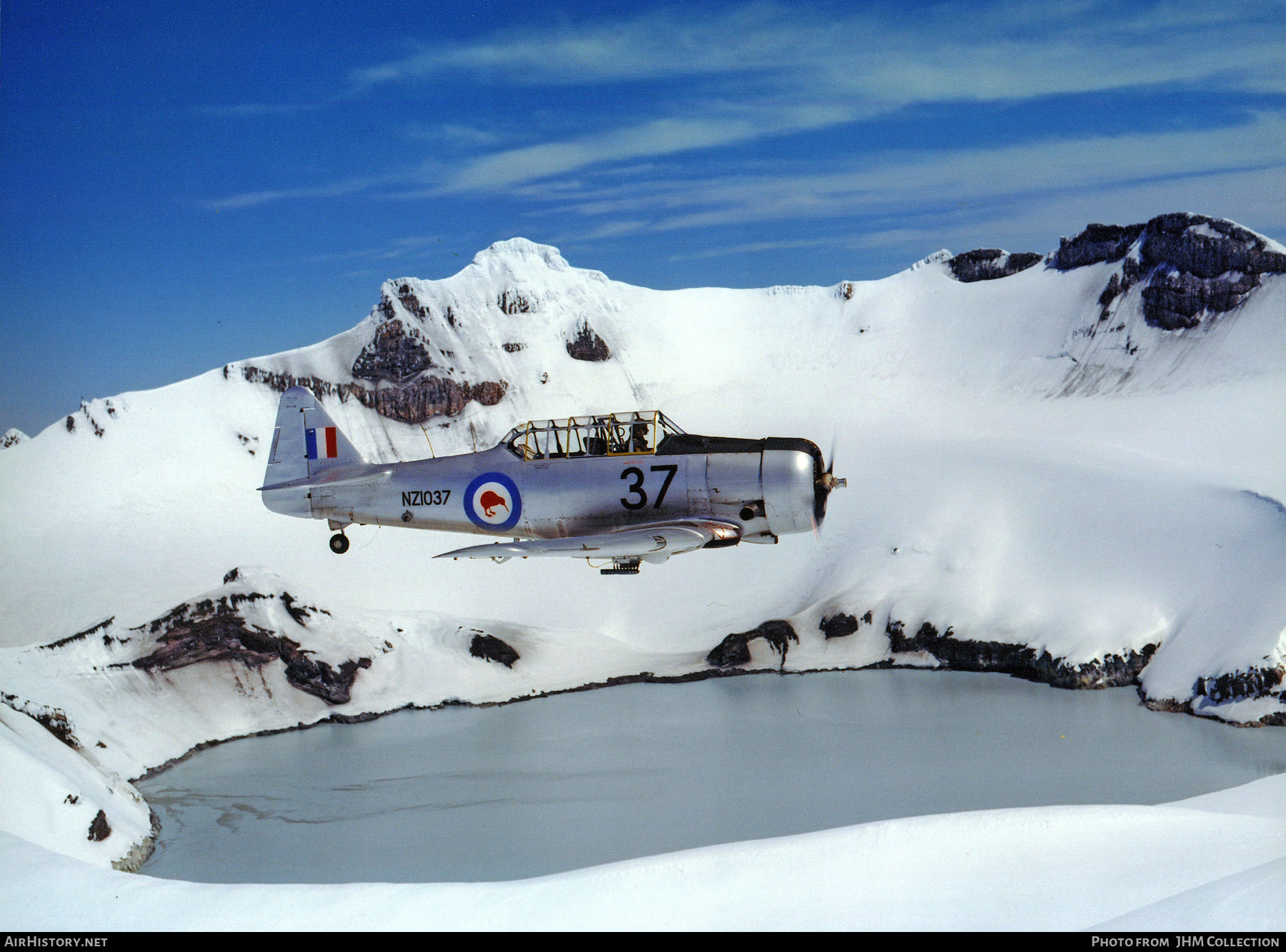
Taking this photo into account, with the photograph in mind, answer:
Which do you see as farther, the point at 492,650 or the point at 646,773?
the point at 492,650

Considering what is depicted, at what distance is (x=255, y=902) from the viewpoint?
9031 mm

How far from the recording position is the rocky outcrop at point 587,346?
26347mm

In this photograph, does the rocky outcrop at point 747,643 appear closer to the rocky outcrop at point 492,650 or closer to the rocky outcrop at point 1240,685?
the rocky outcrop at point 492,650

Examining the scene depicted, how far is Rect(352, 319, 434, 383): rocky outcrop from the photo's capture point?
21.2m

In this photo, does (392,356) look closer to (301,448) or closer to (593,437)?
(301,448)

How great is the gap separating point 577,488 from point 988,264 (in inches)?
1700

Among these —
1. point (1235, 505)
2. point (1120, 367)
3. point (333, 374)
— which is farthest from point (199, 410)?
point (1120, 367)

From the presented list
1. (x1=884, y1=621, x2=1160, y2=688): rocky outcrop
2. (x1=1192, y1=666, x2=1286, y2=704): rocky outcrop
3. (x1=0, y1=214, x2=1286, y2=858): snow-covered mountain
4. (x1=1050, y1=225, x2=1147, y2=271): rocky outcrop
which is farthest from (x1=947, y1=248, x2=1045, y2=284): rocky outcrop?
(x1=1192, y1=666, x2=1286, y2=704): rocky outcrop

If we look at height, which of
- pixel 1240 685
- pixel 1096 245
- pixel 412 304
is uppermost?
pixel 1096 245

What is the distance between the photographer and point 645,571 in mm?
28375

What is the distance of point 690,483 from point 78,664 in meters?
16.6

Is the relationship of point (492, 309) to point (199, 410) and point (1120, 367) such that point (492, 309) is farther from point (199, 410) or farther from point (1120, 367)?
point (1120, 367)

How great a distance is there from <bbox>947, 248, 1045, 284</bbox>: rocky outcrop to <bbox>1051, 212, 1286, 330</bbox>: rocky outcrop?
13.3ft

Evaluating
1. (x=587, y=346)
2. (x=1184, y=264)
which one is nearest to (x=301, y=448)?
(x=587, y=346)
